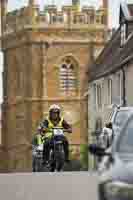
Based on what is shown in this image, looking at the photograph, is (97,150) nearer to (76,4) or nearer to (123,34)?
(123,34)

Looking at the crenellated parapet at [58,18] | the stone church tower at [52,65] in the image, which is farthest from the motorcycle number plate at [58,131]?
the crenellated parapet at [58,18]

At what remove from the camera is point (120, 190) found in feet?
30.3

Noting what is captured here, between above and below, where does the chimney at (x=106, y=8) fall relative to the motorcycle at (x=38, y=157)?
above

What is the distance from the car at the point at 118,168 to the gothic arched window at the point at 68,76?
79072 millimetres

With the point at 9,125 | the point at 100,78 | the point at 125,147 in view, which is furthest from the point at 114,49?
the point at 125,147

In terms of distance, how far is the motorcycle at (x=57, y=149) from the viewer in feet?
67.1

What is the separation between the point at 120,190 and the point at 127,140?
1.96 m

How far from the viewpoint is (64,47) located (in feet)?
295

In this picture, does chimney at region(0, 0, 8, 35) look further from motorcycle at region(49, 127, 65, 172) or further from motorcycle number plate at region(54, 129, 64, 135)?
motorcycle number plate at region(54, 129, 64, 135)

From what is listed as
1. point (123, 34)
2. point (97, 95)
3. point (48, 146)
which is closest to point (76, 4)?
point (97, 95)

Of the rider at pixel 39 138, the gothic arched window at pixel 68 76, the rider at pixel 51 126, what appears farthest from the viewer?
the gothic arched window at pixel 68 76

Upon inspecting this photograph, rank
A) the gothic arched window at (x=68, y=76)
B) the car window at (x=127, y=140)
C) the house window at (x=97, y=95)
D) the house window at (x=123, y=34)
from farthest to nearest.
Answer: the gothic arched window at (x=68, y=76), the house window at (x=97, y=95), the house window at (x=123, y=34), the car window at (x=127, y=140)

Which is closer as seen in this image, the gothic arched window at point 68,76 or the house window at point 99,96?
the house window at point 99,96

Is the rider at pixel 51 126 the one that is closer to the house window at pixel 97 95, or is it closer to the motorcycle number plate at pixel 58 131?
the motorcycle number plate at pixel 58 131
